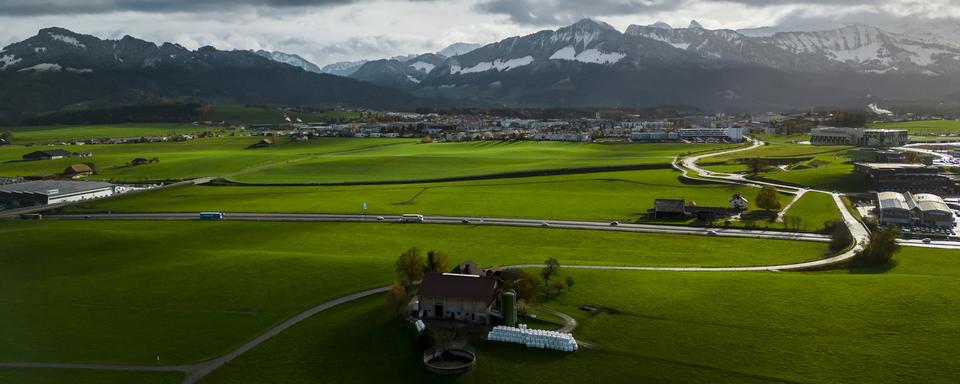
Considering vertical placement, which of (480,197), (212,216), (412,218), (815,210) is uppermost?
(815,210)

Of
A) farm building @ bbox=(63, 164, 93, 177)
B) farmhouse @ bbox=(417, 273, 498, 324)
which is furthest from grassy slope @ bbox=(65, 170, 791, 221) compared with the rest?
farmhouse @ bbox=(417, 273, 498, 324)

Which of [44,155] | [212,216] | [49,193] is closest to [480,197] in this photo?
[212,216]

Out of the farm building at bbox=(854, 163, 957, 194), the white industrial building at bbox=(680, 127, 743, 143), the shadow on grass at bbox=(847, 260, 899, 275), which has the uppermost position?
the white industrial building at bbox=(680, 127, 743, 143)

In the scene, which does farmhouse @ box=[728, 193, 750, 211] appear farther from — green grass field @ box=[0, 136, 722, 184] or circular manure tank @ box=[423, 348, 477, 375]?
circular manure tank @ box=[423, 348, 477, 375]

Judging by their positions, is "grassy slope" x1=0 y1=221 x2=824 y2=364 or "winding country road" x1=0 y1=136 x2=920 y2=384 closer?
"winding country road" x1=0 y1=136 x2=920 y2=384

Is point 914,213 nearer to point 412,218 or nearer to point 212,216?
point 412,218

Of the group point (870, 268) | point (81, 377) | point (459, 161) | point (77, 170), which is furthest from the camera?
point (459, 161)

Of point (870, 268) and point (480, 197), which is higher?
point (480, 197)
